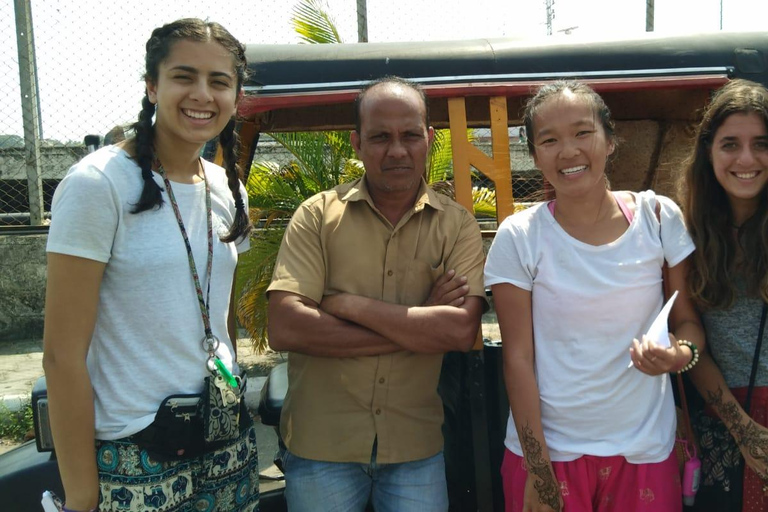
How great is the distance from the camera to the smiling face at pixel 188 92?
5.98 feet

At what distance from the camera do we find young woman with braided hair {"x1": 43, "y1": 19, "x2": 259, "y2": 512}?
1.61 metres

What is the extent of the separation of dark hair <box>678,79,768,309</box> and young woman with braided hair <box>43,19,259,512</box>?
4.40ft

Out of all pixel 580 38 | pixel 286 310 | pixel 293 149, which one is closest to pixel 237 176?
pixel 286 310

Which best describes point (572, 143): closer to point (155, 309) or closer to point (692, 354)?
point (692, 354)

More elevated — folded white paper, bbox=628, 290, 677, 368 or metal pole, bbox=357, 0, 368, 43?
metal pole, bbox=357, 0, 368, 43

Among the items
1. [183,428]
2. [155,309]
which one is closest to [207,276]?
[155,309]

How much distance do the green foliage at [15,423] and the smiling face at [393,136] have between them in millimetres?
3835

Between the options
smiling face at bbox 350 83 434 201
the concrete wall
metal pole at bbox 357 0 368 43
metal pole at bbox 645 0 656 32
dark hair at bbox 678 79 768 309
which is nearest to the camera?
dark hair at bbox 678 79 768 309

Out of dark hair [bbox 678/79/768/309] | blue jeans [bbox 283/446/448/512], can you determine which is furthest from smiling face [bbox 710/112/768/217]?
blue jeans [bbox 283/446/448/512]

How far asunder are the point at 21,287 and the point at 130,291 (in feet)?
17.2

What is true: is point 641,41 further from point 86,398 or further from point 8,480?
point 8,480

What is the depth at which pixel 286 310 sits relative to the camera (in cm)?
208

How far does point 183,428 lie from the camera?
169 centimetres

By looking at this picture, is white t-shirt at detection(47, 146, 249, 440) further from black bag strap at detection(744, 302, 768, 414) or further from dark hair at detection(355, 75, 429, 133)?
black bag strap at detection(744, 302, 768, 414)
